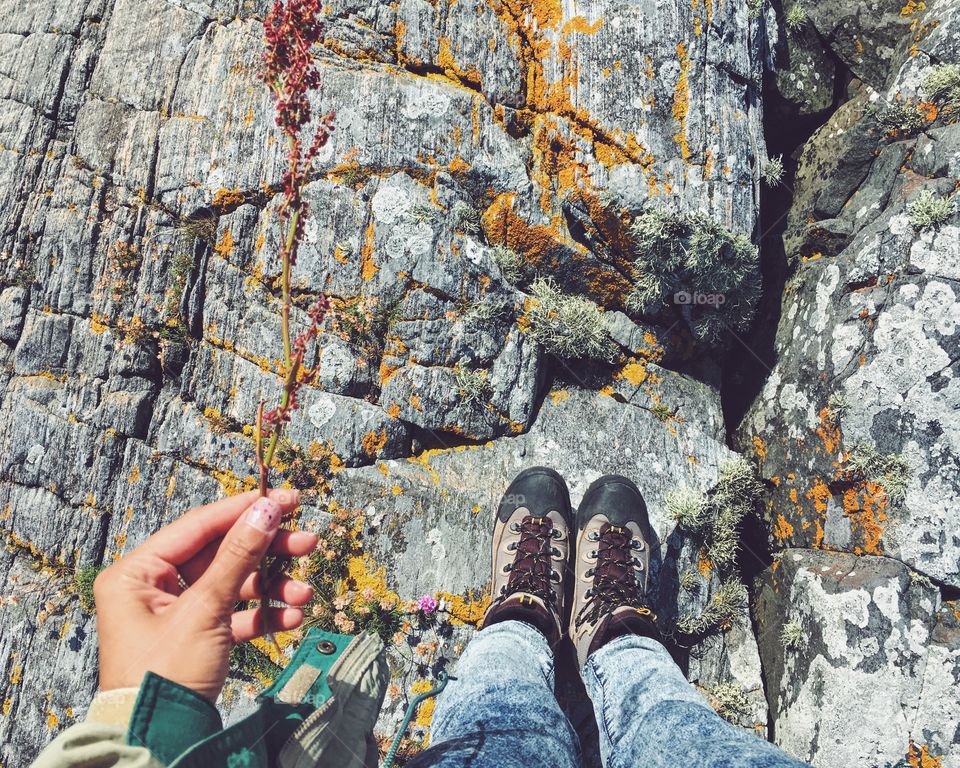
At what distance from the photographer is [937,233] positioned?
495 centimetres

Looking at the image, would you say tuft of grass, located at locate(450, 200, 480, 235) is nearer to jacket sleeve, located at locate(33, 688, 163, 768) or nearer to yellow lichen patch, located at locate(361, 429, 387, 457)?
yellow lichen patch, located at locate(361, 429, 387, 457)

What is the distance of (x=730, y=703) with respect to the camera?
200 inches

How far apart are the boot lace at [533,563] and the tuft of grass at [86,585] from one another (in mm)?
3420

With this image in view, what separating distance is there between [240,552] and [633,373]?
3970 millimetres

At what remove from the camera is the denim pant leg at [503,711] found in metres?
3.36

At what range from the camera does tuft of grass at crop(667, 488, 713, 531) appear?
529 centimetres

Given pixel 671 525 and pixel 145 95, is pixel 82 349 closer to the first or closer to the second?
pixel 145 95

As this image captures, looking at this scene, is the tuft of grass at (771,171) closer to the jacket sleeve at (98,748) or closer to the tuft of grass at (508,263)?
the tuft of grass at (508,263)

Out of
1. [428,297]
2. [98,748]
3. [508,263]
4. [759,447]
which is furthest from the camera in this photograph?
[759,447]

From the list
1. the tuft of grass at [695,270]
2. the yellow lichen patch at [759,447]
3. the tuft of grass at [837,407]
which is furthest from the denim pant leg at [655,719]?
the tuft of grass at [695,270]

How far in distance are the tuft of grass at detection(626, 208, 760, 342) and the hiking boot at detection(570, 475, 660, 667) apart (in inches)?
63.6

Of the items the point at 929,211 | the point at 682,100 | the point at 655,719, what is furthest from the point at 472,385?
the point at 929,211

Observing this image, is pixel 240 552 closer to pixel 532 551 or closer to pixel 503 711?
pixel 503 711

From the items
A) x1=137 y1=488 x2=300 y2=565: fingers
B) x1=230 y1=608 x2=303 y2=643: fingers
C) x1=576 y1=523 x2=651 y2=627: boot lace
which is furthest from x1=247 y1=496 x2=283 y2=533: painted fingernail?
x1=576 y1=523 x2=651 y2=627: boot lace
